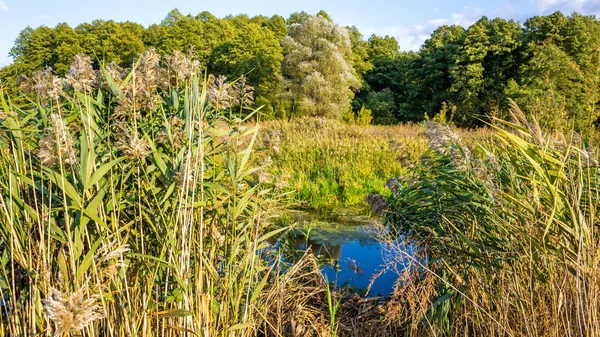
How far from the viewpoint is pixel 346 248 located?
546 centimetres

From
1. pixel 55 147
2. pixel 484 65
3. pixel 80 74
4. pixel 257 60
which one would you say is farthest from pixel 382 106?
pixel 55 147

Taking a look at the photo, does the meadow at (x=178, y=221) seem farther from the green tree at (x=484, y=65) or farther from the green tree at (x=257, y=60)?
the green tree at (x=257, y=60)

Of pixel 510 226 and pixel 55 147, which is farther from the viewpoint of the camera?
pixel 510 226

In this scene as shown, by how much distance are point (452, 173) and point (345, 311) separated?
128cm

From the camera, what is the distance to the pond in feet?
13.4

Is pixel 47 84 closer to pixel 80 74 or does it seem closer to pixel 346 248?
pixel 80 74

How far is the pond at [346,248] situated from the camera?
13.4 feet

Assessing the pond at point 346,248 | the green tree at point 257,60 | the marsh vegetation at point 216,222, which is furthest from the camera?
the green tree at point 257,60

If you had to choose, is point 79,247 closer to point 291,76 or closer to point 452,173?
point 452,173

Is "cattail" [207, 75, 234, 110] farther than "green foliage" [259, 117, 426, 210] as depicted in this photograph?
No

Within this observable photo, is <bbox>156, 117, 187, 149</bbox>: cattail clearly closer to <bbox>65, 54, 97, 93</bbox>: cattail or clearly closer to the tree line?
<bbox>65, 54, 97, 93</bbox>: cattail

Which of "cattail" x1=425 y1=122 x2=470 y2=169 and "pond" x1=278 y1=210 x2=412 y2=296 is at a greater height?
"cattail" x1=425 y1=122 x2=470 y2=169

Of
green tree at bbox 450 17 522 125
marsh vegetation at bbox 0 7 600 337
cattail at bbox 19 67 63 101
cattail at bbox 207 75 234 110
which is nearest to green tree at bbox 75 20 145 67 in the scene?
green tree at bbox 450 17 522 125

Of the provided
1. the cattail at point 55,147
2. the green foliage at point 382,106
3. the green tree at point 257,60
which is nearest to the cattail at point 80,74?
the cattail at point 55,147
